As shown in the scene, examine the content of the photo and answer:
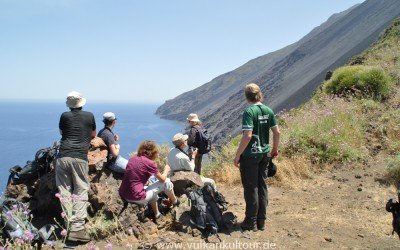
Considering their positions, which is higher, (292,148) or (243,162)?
(243,162)

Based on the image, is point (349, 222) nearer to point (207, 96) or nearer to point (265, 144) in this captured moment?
point (265, 144)

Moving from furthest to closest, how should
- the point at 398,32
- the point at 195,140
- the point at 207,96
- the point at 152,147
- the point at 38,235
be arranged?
the point at 207,96 → the point at 398,32 → the point at 195,140 → the point at 152,147 → the point at 38,235

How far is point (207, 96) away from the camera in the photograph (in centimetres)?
17650

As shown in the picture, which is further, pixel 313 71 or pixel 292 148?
pixel 313 71

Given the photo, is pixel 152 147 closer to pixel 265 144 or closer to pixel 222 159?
pixel 265 144

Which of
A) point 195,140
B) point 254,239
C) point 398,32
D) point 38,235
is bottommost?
point 254,239

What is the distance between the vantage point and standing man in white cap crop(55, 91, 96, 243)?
5.24m

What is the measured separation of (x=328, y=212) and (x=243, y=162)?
2.18 metres

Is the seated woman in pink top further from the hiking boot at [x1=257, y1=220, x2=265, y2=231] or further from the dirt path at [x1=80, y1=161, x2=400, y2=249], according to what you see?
the hiking boot at [x1=257, y1=220, x2=265, y2=231]

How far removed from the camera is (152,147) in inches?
217

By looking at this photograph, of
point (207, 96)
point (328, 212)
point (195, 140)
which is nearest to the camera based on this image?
point (328, 212)

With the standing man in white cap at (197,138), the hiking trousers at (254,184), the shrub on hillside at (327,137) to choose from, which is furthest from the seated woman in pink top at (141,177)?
the shrub on hillside at (327,137)

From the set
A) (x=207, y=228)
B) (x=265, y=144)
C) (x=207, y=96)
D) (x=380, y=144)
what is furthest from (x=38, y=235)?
(x=207, y=96)

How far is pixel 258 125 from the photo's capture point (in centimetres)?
516
